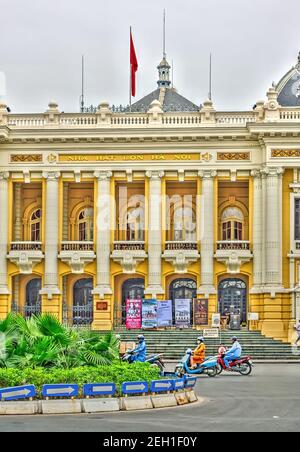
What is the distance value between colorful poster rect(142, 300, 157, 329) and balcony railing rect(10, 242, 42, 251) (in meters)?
7.11

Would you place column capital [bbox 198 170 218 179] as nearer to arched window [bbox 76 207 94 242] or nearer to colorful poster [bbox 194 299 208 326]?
arched window [bbox 76 207 94 242]

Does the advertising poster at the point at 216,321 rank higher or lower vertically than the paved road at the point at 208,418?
higher

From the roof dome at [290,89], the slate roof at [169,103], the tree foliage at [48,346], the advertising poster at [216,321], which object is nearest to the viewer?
the tree foliage at [48,346]

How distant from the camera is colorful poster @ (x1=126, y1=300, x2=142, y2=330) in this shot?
51938mm

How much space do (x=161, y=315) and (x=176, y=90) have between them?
25604 millimetres

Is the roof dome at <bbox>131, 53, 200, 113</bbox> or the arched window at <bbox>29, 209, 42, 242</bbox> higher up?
the roof dome at <bbox>131, 53, 200, 113</bbox>

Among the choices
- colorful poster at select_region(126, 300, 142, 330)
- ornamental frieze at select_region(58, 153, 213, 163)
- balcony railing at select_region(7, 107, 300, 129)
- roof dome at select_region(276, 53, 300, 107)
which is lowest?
colorful poster at select_region(126, 300, 142, 330)

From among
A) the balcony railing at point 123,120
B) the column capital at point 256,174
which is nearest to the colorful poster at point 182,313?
the column capital at point 256,174

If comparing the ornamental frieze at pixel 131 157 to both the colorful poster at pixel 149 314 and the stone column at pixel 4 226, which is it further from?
the colorful poster at pixel 149 314

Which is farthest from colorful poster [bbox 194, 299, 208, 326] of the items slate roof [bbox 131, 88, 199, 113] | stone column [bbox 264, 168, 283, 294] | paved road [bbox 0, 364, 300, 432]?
paved road [bbox 0, 364, 300, 432]

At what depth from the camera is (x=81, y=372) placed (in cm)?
2355

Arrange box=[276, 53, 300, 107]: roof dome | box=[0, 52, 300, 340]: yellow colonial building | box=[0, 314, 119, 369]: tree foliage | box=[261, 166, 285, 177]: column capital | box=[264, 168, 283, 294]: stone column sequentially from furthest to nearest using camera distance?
box=[276, 53, 300, 107]: roof dome
box=[0, 52, 300, 340]: yellow colonial building
box=[261, 166, 285, 177]: column capital
box=[264, 168, 283, 294]: stone column
box=[0, 314, 119, 369]: tree foliage

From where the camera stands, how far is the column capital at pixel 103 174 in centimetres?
5459

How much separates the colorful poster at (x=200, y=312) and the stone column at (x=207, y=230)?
2.19 m
